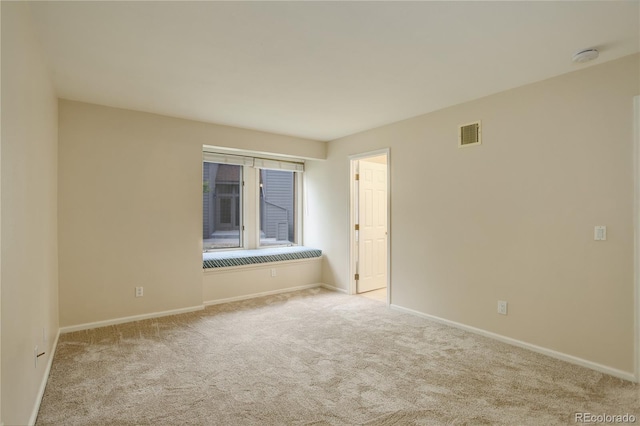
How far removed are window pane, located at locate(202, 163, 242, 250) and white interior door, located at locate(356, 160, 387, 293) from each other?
6.40 feet

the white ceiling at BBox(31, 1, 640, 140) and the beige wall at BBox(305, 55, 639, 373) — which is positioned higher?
the white ceiling at BBox(31, 1, 640, 140)

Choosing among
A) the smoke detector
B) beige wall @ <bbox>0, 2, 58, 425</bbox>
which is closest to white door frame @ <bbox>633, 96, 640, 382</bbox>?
the smoke detector

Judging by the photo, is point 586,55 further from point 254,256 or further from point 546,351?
point 254,256

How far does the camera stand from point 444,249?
3756 millimetres

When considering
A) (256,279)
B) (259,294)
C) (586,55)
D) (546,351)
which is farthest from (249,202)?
(586,55)

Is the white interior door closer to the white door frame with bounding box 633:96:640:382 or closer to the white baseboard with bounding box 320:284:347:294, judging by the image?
the white baseboard with bounding box 320:284:347:294

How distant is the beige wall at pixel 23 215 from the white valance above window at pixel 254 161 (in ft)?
7.45

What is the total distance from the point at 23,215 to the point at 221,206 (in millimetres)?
3353

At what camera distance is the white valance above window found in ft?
16.0

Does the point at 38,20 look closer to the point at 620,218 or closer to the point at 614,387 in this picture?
the point at 620,218

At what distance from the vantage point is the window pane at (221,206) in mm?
5070

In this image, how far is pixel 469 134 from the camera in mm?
3510

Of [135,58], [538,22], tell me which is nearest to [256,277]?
[135,58]

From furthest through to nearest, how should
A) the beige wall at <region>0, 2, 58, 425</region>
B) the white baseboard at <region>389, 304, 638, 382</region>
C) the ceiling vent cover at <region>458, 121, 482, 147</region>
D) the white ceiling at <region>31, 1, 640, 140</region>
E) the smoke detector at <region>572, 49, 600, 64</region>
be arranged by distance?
the ceiling vent cover at <region>458, 121, 482, 147</region> < the white baseboard at <region>389, 304, 638, 382</region> < the smoke detector at <region>572, 49, 600, 64</region> < the white ceiling at <region>31, 1, 640, 140</region> < the beige wall at <region>0, 2, 58, 425</region>
